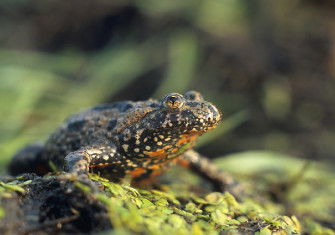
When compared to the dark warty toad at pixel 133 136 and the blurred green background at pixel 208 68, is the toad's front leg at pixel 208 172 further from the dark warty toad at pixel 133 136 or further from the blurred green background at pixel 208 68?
the blurred green background at pixel 208 68

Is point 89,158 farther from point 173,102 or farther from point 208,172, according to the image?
point 208,172

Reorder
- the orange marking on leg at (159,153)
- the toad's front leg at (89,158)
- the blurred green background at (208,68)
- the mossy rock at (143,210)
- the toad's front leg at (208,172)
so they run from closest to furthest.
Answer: the mossy rock at (143,210)
the toad's front leg at (89,158)
the orange marking on leg at (159,153)
the toad's front leg at (208,172)
the blurred green background at (208,68)

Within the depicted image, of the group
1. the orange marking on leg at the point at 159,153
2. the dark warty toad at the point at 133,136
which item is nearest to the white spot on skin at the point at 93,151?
the dark warty toad at the point at 133,136

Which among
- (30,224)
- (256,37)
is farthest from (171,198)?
(256,37)

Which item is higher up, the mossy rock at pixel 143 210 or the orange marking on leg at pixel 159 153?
the orange marking on leg at pixel 159 153

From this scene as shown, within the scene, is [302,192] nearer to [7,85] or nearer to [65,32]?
[7,85]

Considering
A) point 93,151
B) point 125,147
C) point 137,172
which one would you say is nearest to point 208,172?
point 137,172

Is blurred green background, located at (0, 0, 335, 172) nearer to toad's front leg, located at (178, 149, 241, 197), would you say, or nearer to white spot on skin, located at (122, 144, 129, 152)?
toad's front leg, located at (178, 149, 241, 197)
